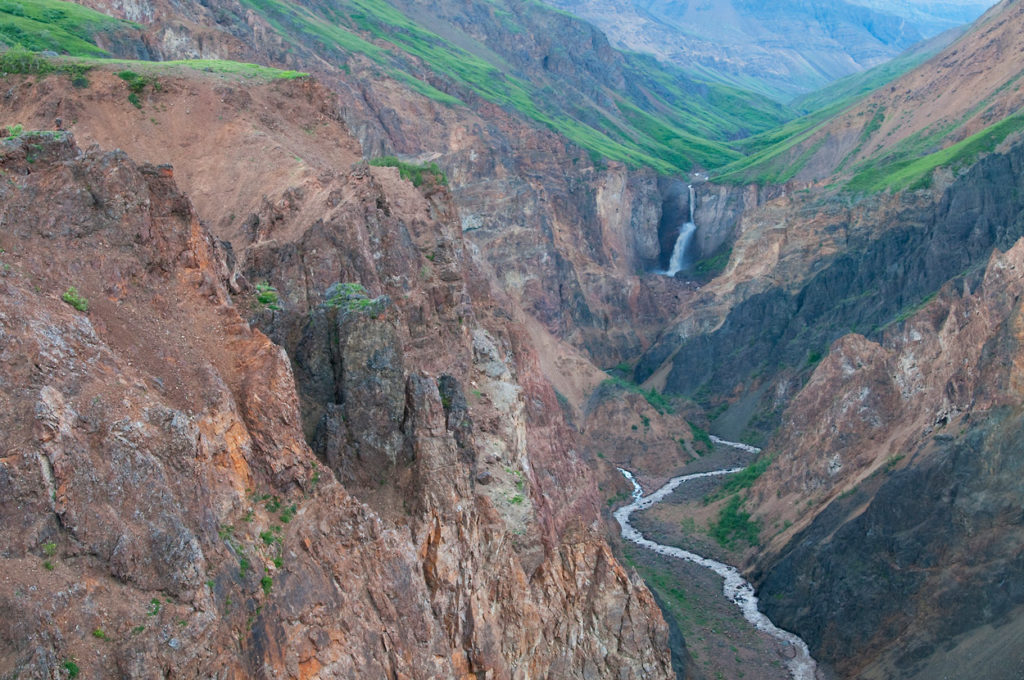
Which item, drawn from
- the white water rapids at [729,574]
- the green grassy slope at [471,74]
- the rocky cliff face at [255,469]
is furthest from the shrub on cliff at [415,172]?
the green grassy slope at [471,74]

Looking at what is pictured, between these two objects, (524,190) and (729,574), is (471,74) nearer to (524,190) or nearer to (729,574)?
(524,190)

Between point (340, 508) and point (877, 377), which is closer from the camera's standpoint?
point (340, 508)

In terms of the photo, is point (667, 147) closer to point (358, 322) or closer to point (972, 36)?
point (972, 36)

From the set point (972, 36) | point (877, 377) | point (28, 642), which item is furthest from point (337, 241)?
point (972, 36)

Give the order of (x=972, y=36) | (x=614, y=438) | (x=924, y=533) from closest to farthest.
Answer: (x=924, y=533) < (x=614, y=438) < (x=972, y=36)

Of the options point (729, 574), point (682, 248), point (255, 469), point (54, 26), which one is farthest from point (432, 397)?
point (682, 248)

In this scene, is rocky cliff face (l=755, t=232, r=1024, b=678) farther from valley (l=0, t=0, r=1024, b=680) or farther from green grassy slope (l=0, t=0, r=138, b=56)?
green grassy slope (l=0, t=0, r=138, b=56)
